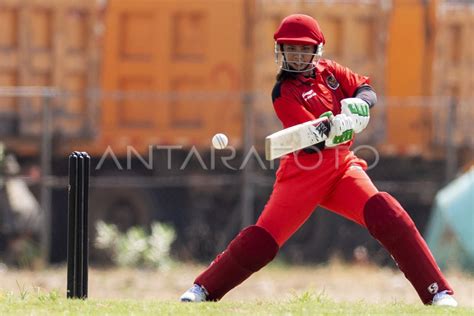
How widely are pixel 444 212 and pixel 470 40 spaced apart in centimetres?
274

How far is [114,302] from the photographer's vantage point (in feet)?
29.5

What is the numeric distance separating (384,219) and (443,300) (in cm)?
59

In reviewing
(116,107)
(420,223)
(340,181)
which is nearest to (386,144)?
(420,223)

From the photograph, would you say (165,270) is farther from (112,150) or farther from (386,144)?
(386,144)

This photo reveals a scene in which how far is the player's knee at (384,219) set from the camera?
898 centimetres

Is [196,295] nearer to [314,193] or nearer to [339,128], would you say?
[314,193]

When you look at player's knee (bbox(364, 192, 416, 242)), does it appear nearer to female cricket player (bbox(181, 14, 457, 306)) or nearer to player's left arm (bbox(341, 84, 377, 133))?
female cricket player (bbox(181, 14, 457, 306))

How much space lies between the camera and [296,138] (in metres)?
8.79

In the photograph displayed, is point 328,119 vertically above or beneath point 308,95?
beneath

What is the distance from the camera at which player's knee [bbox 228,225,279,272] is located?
905cm

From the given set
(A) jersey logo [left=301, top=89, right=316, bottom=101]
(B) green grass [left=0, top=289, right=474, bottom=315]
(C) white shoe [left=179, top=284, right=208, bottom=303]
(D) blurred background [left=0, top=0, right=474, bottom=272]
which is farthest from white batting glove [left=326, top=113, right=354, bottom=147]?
(D) blurred background [left=0, top=0, right=474, bottom=272]

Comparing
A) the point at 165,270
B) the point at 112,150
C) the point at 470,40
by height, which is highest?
the point at 470,40

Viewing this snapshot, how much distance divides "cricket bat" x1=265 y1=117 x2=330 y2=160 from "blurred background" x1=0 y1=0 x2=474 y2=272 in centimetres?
779

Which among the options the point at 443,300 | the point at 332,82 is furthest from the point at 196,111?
the point at 443,300
